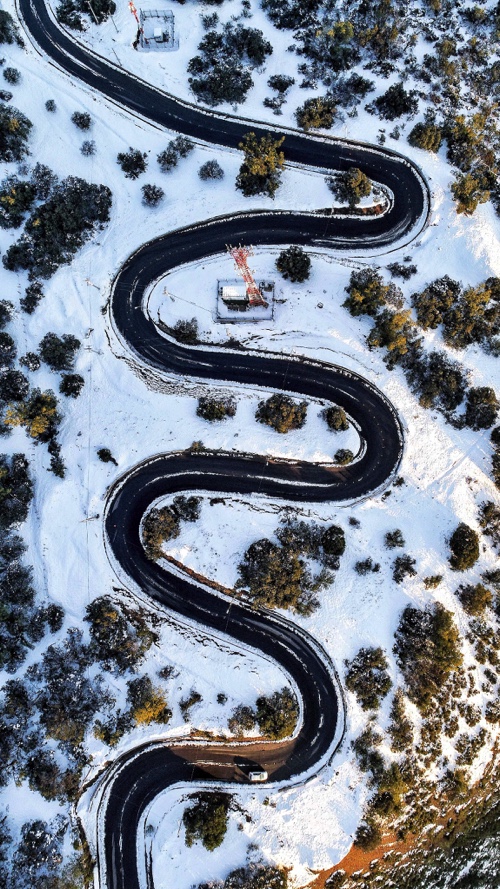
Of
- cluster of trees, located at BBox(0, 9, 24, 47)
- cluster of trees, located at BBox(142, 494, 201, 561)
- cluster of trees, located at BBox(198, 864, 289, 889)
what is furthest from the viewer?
cluster of trees, located at BBox(0, 9, 24, 47)

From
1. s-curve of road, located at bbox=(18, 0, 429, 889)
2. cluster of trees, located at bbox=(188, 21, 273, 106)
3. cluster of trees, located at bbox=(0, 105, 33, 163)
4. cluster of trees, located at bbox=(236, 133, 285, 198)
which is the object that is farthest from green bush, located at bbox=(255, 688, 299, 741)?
cluster of trees, located at bbox=(188, 21, 273, 106)

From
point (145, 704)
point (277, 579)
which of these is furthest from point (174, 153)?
point (145, 704)

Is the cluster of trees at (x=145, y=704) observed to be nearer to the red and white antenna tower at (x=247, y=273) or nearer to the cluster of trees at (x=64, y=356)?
the cluster of trees at (x=64, y=356)

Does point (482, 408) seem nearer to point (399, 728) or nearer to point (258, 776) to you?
point (399, 728)

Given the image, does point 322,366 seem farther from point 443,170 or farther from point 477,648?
point 477,648

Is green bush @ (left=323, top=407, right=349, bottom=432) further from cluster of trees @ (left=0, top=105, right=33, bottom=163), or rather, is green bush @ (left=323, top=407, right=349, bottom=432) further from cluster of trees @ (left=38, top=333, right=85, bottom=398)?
cluster of trees @ (left=0, top=105, right=33, bottom=163)
